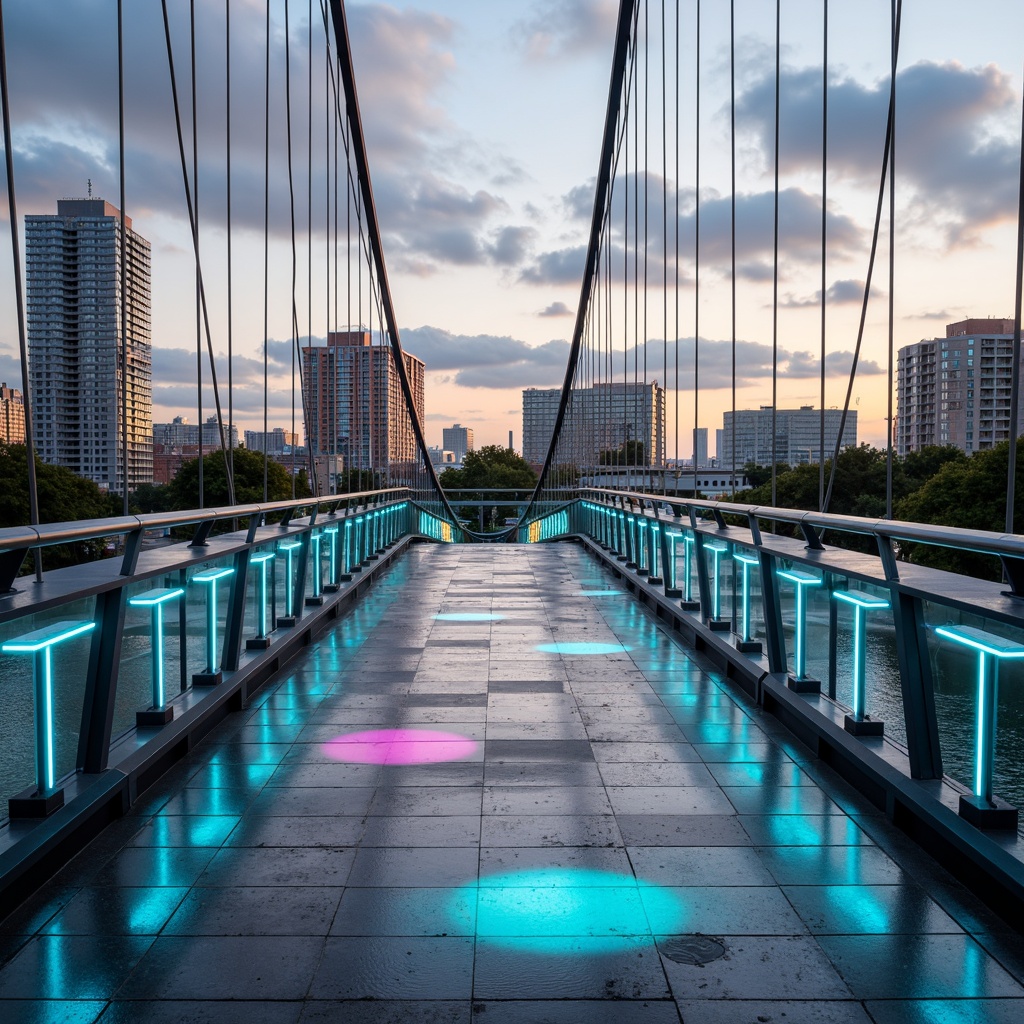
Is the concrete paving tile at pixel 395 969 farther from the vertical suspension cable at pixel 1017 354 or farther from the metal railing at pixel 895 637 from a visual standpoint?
the vertical suspension cable at pixel 1017 354

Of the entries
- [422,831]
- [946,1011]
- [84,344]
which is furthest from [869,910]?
[84,344]

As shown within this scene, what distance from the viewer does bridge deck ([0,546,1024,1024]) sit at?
2152mm

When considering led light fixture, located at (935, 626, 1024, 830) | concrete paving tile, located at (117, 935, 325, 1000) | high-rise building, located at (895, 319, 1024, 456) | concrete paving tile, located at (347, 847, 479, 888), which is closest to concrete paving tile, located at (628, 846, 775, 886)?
concrete paving tile, located at (347, 847, 479, 888)

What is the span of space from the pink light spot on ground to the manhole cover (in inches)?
66.3

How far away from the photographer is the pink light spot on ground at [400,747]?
13.0 ft

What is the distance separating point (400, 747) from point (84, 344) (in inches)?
195

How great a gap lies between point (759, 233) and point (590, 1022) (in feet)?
53.9

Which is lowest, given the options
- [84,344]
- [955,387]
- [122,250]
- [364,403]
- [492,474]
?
[492,474]

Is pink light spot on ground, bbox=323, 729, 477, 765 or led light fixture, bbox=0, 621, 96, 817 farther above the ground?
led light fixture, bbox=0, 621, 96, 817

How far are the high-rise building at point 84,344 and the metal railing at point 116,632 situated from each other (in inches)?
96.3

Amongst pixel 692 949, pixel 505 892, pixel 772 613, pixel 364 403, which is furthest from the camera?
pixel 364 403

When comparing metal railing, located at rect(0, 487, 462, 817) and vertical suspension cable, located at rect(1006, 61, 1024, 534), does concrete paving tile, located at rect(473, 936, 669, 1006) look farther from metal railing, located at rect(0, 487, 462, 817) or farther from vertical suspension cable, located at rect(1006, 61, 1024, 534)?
vertical suspension cable, located at rect(1006, 61, 1024, 534)

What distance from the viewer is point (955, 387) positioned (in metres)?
14.9

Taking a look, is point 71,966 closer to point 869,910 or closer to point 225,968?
point 225,968
